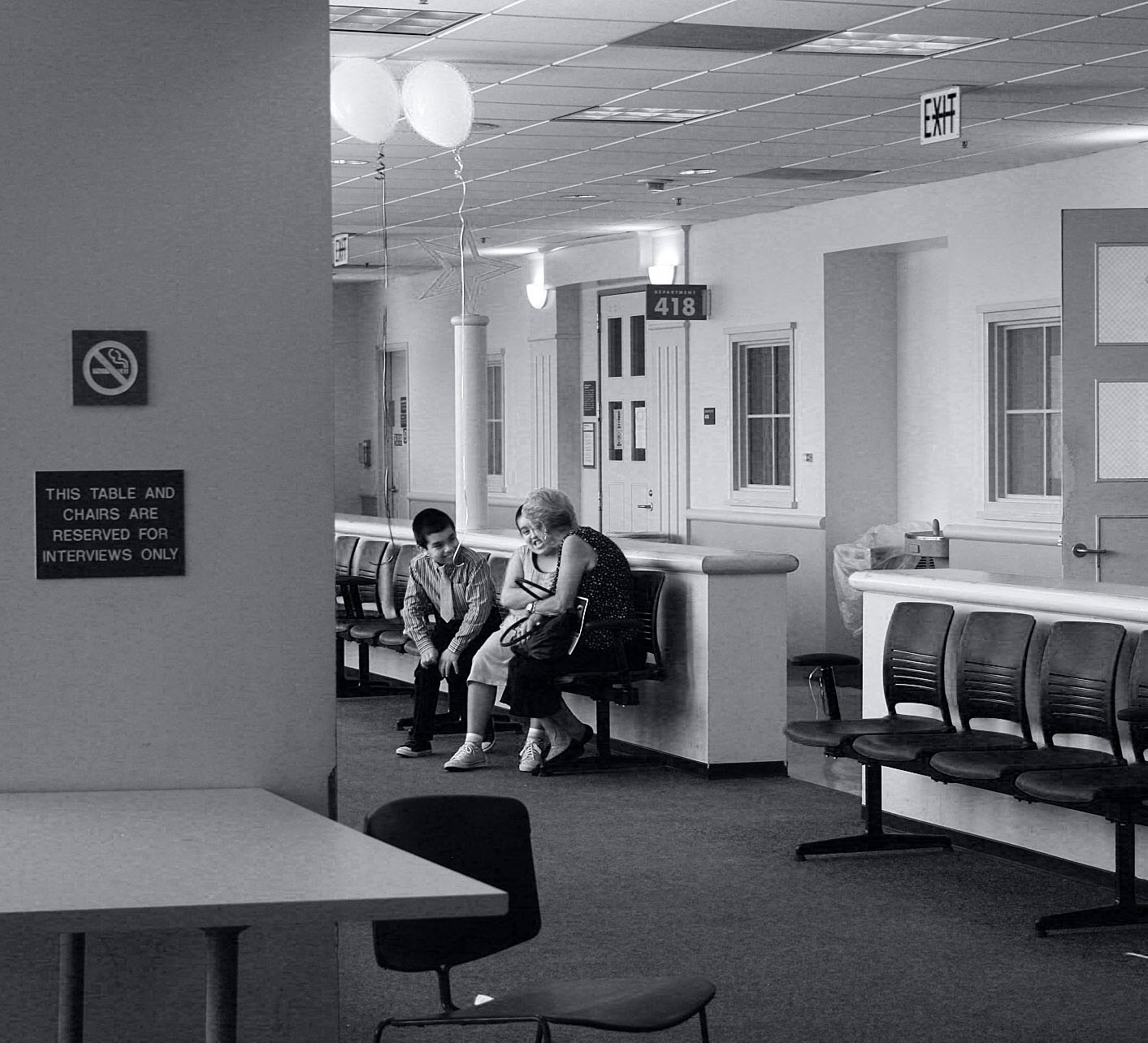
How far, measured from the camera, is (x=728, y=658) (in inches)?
307

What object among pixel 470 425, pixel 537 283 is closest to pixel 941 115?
pixel 470 425

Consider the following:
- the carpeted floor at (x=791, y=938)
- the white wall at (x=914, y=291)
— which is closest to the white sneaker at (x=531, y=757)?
the carpeted floor at (x=791, y=938)

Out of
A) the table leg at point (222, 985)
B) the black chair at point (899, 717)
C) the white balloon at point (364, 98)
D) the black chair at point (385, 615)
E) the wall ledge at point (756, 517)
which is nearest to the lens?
the table leg at point (222, 985)

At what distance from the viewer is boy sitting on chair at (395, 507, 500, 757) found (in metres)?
8.48

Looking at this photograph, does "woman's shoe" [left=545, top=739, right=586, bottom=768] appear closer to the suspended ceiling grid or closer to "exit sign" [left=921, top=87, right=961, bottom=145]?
the suspended ceiling grid

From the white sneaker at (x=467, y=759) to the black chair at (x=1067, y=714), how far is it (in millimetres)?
2932

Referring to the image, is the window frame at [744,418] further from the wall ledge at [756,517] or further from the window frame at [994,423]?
the window frame at [994,423]

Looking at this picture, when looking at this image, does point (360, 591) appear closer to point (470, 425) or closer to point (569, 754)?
point (470, 425)

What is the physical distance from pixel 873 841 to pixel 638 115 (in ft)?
13.9

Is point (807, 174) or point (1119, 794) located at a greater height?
point (807, 174)

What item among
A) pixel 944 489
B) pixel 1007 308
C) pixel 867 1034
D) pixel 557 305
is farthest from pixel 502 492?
pixel 867 1034

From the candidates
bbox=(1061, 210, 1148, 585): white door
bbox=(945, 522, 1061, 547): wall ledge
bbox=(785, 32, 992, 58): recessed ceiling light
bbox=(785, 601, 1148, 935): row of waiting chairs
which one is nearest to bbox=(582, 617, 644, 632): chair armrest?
bbox=(785, 601, 1148, 935): row of waiting chairs

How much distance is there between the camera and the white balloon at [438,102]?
6695 millimetres

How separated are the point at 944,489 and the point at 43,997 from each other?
888 centimetres
